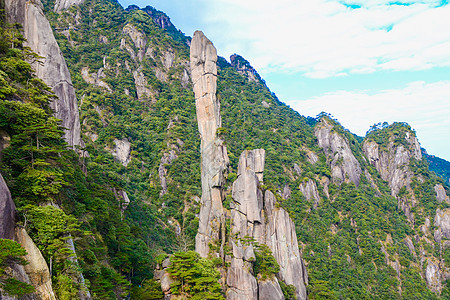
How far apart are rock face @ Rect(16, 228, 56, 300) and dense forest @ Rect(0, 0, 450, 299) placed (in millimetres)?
665

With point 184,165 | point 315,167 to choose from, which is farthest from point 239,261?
point 315,167

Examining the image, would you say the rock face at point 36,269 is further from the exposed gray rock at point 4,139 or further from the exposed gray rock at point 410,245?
the exposed gray rock at point 410,245

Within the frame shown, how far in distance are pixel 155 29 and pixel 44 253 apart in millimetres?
117252

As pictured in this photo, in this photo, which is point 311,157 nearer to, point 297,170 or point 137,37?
point 297,170

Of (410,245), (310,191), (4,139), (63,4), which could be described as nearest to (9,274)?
(4,139)

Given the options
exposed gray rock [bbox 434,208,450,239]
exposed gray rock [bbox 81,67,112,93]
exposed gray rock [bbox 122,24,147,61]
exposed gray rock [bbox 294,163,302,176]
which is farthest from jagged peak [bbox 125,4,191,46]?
exposed gray rock [bbox 434,208,450,239]

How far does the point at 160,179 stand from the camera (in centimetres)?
7056

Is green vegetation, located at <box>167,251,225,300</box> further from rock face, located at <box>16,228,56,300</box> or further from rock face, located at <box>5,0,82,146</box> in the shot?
rock face, located at <box>16,228,56,300</box>

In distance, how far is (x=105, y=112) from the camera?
250 feet

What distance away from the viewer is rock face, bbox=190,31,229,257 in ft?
136

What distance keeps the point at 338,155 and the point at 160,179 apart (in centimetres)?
5957

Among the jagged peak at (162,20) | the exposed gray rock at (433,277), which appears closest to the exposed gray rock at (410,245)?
the exposed gray rock at (433,277)

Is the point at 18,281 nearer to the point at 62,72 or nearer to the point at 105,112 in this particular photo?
the point at 62,72

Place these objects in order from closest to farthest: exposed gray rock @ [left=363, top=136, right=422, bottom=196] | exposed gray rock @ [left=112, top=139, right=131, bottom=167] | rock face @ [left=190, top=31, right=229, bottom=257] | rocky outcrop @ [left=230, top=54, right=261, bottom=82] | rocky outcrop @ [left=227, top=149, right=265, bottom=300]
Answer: rocky outcrop @ [left=227, top=149, right=265, bottom=300]
rock face @ [left=190, top=31, right=229, bottom=257]
exposed gray rock @ [left=112, top=139, right=131, bottom=167]
exposed gray rock @ [left=363, top=136, right=422, bottom=196]
rocky outcrop @ [left=230, top=54, right=261, bottom=82]
